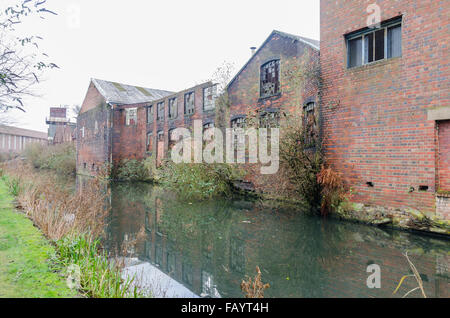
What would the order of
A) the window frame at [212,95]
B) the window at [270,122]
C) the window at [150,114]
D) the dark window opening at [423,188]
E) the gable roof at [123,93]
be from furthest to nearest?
the gable roof at [123,93], the window at [150,114], the window frame at [212,95], the window at [270,122], the dark window opening at [423,188]

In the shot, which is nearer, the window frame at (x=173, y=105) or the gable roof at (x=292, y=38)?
the gable roof at (x=292, y=38)

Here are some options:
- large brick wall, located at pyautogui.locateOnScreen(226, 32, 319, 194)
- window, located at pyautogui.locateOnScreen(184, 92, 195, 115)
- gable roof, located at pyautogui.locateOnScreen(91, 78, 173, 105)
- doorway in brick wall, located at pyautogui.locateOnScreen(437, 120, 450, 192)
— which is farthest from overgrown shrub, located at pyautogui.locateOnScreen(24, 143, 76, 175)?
doorway in brick wall, located at pyautogui.locateOnScreen(437, 120, 450, 192)

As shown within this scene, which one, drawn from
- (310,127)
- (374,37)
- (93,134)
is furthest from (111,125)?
(374,37)

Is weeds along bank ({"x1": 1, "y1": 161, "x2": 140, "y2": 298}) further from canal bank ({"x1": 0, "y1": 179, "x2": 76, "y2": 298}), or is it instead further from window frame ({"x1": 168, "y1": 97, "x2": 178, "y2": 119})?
window frame ({"x1": 168, "y1": 97, "x2": 178, "y2": 119})

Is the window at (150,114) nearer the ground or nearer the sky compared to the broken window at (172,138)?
nearer the sky

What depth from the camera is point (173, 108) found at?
2142cm

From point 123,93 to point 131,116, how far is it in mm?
3916

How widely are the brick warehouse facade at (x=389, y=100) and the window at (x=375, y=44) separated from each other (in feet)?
0.08

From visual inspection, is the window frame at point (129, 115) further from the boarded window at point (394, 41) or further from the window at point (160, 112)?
the boarded window at point (394, 41)

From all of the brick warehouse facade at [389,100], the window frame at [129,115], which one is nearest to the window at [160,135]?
the window frame at [129,115]

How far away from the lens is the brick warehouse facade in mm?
6535

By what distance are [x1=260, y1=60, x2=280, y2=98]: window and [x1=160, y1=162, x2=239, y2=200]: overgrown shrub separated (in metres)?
3.94

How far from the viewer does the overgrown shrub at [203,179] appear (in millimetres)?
11492

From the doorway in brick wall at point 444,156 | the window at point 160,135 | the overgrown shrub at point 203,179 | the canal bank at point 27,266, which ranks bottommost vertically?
the canal bank at point 27,266
